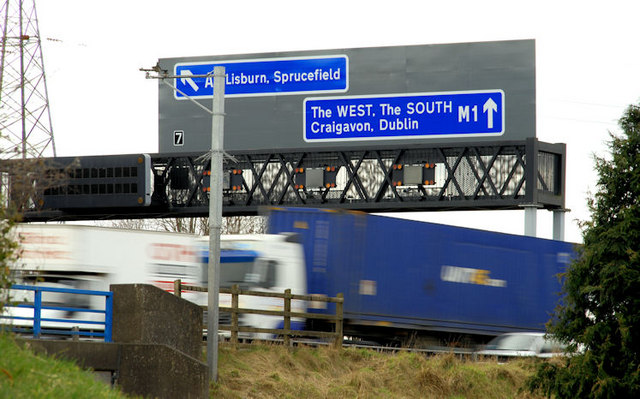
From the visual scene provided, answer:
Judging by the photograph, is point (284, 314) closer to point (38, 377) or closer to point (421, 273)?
point (421, 273)

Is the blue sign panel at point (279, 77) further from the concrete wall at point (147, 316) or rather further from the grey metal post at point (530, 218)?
the concrete wall at point (147, 316)

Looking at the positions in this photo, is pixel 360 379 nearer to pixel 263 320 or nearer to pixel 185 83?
pixel 263 320

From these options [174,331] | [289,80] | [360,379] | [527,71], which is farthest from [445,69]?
[174,331]

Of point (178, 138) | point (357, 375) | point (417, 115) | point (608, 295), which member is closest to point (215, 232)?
point (357, 375)

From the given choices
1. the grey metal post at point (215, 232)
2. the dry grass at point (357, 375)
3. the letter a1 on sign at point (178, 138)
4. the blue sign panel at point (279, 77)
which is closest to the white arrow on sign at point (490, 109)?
the blue sign panel at point (279, 77)

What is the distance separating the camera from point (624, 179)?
2484cm

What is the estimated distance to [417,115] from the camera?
46.8 metres

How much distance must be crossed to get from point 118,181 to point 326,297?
24.3 meters

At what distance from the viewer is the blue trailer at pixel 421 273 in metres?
31.3

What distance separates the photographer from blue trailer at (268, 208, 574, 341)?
31312 mm

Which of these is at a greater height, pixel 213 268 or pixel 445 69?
pixel 445 69

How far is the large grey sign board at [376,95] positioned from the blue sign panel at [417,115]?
0.04 m

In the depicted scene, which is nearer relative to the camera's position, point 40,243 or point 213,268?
point 213,268

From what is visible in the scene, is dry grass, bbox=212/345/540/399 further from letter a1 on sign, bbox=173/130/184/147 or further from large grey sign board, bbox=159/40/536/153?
letter a1 on sign, bbox=173/130/184/147
